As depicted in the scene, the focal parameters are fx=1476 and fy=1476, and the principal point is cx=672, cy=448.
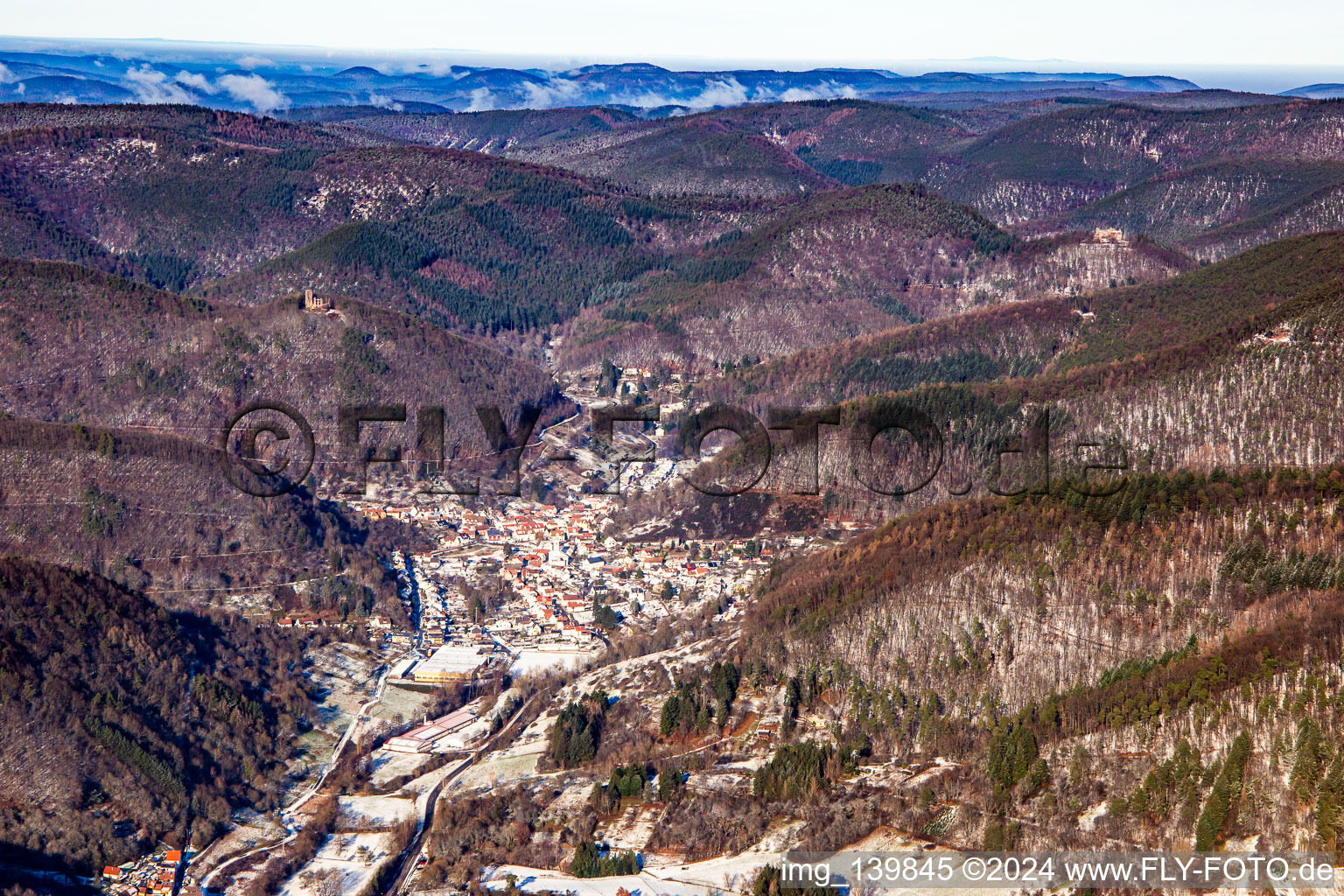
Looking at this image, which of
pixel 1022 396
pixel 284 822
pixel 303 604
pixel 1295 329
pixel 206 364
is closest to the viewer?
pixel 284 822

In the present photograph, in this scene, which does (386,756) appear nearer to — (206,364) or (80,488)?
(80,488)

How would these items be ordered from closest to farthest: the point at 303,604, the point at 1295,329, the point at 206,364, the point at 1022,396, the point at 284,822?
1. the point at 284,822
2. the point at 303,604
3. the point at 1295,329
4. the point at 1022,396
5. the point at 206,364

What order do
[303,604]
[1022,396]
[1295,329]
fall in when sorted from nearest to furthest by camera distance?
[303,604]
[1295,329]
[1022,396]

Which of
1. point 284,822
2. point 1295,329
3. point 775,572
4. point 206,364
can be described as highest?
point 1295,329

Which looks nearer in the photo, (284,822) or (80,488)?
(284,822)

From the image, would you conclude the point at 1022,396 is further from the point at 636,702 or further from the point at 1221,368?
the point at 636,702

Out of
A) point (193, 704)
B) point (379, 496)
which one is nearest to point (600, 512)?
point (379, 496)

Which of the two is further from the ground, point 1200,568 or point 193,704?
point 1200,568

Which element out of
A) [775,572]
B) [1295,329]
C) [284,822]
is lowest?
[284,822]

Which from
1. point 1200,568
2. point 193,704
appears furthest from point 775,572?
point 193,704
